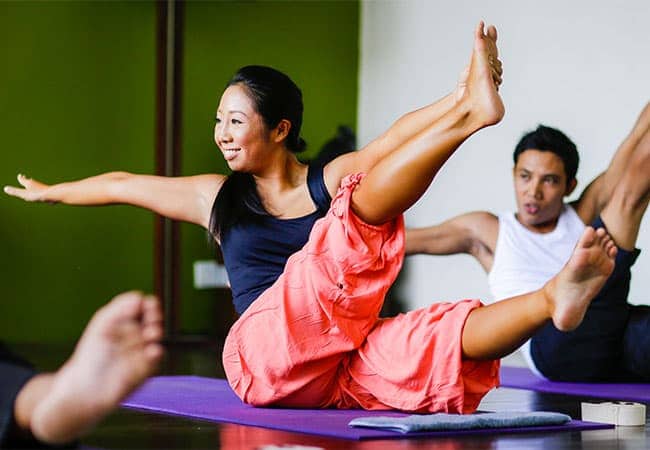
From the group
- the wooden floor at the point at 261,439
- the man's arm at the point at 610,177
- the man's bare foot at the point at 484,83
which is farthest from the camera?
the man's arm at the point at 610,177

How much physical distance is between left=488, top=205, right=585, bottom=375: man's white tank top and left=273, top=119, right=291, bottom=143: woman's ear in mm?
1221

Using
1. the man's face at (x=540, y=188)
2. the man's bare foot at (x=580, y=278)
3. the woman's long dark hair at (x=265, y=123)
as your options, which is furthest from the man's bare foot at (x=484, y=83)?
the man's face at (x=540, y=188)

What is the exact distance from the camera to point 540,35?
5.34 meters

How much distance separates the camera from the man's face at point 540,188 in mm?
3934

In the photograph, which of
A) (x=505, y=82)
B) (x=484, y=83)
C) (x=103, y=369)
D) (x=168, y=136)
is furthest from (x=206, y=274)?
(x=103, y=369)

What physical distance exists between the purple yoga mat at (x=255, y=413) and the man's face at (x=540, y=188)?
1233 millimetres

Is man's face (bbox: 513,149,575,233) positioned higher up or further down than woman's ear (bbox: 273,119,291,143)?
further down

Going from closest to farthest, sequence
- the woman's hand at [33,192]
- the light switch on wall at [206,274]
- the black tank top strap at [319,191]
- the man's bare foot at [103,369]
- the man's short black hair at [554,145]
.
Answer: the man's bare foot at [103,369] < the black tank top strap at [319,191] < the woman's hand at [33,192] < the man's short black hair at [554,145] < the light switch on wall at [206,274]

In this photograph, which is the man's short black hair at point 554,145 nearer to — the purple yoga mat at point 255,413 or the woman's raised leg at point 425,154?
the purple yoga mat at point 255,413

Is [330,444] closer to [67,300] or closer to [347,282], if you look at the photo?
[347,282]

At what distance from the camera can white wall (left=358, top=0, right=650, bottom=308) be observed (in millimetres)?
4867

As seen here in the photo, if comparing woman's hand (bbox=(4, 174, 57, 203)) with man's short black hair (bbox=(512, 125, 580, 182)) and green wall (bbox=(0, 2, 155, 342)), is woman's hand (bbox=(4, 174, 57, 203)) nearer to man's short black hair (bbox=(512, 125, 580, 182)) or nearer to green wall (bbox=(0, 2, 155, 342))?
man's short black hair (bbox=(512, 125, 580, 182))

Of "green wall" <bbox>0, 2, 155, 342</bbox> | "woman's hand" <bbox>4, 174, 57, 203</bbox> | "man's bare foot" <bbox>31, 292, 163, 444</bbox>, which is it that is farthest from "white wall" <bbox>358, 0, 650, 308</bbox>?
"man's bare foot" <bbox>31, 292, 163, 444</bbox>

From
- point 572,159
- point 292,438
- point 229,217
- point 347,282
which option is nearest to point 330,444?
point 292,438
